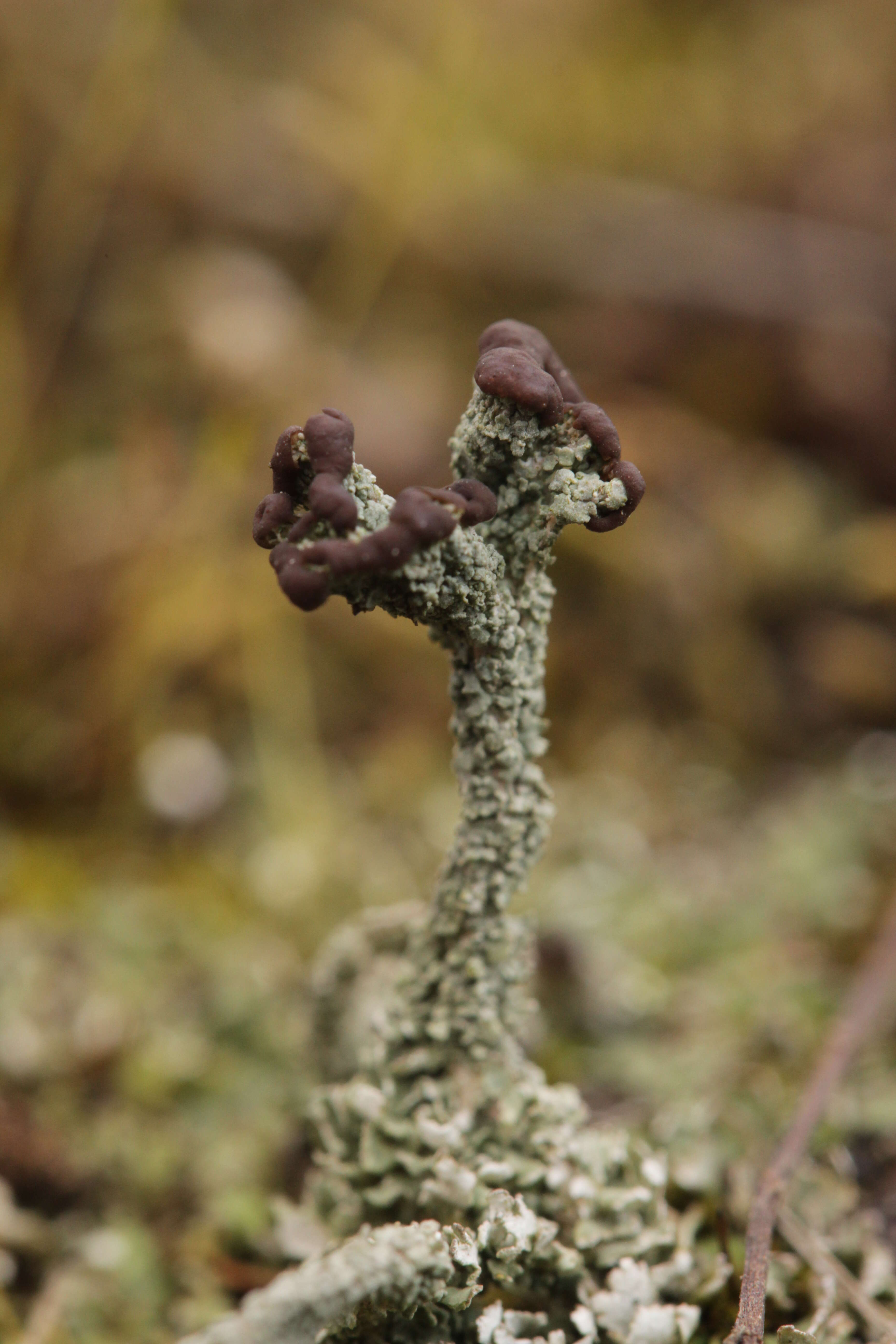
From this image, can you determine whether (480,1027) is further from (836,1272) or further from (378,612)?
(378,612)

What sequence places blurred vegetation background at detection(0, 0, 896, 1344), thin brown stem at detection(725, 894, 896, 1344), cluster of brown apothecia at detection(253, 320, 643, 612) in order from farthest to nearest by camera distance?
blurred vegetation background at detection(0, 0, 896, 1344) < thin brown stem at detection(725, 894, 896, 1344) < cluster of brown apothecia at detection(253, 320, 643, 612)

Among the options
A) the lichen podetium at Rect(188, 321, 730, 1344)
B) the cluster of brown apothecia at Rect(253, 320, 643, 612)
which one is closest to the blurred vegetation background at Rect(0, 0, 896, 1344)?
the lichen podetium at Rect(188, 321, 730, 1344)

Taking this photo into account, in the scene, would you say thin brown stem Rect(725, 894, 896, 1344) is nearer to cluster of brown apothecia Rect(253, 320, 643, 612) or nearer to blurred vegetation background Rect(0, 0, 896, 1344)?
blurred vegetation background Rect(0, 0, 896, 1344)

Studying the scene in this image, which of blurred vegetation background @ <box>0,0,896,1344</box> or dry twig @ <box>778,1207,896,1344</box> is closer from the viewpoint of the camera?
dry twig @ <box>778,1207,896,1344</box>

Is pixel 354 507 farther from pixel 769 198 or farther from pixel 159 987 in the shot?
pixel 769 198

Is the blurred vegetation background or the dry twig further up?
the blurred vegetation background

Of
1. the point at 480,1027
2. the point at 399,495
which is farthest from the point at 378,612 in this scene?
the point at 399,495
